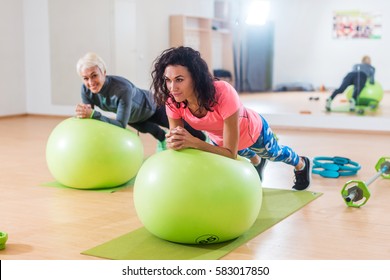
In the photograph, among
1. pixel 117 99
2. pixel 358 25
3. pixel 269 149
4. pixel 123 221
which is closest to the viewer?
pixel 123 221

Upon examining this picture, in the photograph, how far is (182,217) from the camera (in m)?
2.57

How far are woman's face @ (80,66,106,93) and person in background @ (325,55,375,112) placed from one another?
381cm

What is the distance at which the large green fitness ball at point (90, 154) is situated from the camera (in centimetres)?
372

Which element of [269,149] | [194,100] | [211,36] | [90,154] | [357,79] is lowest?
[90,154]

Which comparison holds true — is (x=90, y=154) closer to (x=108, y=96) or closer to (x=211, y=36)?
(x=108, y=96)

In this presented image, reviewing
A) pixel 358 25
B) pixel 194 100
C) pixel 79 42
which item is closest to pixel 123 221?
pixel 194 100

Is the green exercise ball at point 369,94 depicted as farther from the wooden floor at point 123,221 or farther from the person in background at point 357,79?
the wooden floor at point 123,221

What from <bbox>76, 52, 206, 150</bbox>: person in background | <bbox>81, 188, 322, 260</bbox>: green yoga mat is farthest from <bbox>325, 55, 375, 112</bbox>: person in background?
<bbox>81, 188, 322, 260</bbox>: green yoga mat

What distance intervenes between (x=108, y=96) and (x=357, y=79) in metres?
3.85

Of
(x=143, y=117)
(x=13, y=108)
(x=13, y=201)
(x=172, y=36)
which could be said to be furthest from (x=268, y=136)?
(x=13, y=108)

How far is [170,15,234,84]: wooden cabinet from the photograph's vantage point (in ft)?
25.0

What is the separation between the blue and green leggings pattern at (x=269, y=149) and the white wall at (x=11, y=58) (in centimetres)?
552

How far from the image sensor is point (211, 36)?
7707 millimetres

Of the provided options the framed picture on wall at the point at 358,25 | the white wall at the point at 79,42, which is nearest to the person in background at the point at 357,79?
the framed picture on wall at the point at 358,25
